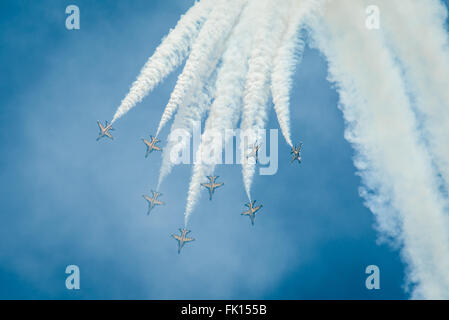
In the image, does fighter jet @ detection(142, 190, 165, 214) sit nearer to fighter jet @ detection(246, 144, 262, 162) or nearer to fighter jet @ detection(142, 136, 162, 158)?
fighter jet @ detection(142, 136, 162, 158)

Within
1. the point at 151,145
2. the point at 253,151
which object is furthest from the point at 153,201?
the point at 253,151

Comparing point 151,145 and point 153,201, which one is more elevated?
point 151,145

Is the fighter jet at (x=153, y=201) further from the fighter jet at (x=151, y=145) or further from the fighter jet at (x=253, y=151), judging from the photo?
the fighter jet at (x=253, y=151)

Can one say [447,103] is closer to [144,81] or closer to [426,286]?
[426,286]

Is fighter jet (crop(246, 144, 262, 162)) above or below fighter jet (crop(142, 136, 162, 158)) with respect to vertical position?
below

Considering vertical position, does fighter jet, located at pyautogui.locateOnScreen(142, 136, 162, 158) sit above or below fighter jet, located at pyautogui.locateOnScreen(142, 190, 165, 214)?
above

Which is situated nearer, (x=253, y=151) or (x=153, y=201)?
(x=253, y=151)

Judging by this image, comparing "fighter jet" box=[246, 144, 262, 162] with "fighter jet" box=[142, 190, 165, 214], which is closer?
"fighter jet" box=[246, 144, 262, 162]

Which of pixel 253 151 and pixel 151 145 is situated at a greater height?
pixel 151 145

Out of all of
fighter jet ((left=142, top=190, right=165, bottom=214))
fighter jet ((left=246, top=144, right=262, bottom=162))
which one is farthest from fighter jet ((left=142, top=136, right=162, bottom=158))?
fighter jet ((left=246, top=144, right=262, bottom=162))

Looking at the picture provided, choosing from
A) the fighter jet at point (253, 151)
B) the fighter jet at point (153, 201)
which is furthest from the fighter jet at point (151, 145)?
the fighter jet at point (253, 151)

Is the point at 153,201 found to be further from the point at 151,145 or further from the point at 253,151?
the point at 253,151
